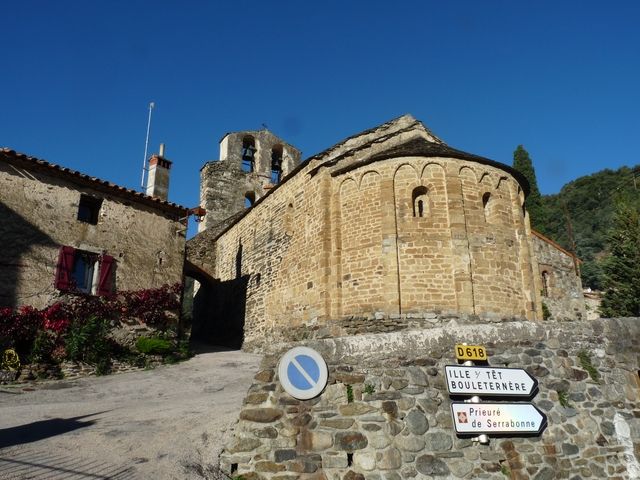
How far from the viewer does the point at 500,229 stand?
545 inches

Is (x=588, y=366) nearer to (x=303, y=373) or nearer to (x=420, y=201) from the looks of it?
(x=303, y=373)

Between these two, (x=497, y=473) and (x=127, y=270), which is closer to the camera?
(x=497, y=473)

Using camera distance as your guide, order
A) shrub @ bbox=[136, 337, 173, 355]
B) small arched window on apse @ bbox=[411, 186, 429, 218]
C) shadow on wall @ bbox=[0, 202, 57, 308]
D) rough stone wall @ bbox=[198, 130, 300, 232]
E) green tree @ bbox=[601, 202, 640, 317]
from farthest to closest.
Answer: rough stone wall @ bbox=[198, 130, 300, 232] < green tree @ bbox=[601, 202, 640, 317] < small arched window on apse @ bbox=[411, 186, 429, 218] < shrub @ bbox=[136, 337, 173, 355] < shadow on wall @ bbox=[0, 202, 57, 308]

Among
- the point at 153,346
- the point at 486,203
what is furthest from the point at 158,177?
the point at 486,203

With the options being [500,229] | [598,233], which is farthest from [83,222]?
[598,233]

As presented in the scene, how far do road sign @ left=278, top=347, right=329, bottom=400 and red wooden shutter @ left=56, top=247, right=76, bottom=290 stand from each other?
9405mm

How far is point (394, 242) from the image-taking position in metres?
13.2

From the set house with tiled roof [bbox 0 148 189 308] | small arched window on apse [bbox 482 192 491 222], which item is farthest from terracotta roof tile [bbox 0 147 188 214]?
small arched window on apse [bbox 482 192 491 222]

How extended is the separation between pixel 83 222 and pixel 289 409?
1064 cm

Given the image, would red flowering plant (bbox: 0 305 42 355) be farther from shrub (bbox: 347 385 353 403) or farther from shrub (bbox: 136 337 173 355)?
shrub (bbox: 347 385 353 403)

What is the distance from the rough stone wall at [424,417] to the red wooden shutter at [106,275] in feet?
30.3

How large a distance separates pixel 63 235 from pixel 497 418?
11981 mm

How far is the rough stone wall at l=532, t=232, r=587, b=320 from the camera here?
893 inches

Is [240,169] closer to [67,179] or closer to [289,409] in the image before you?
[67,179]
